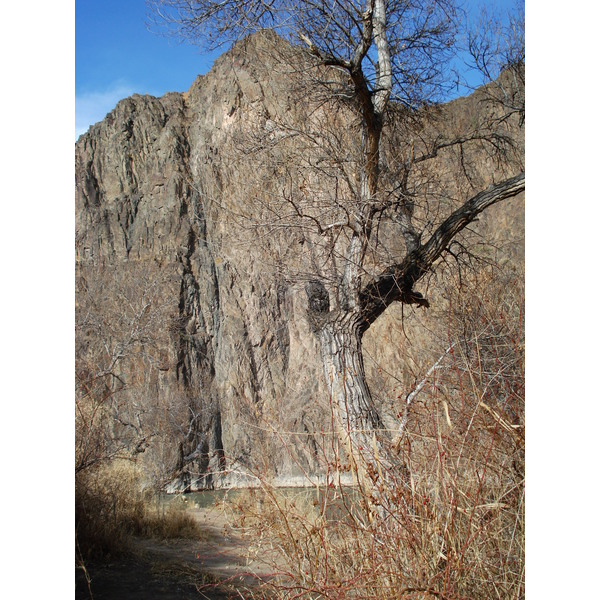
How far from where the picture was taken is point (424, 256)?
5160mm

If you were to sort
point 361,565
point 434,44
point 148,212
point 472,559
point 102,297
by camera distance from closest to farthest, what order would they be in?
point 472,559, point 361,565, point 434,44, point 102,297, point 148,212

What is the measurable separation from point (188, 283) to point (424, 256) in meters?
25.7

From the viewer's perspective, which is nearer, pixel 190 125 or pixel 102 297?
pixel 102 297

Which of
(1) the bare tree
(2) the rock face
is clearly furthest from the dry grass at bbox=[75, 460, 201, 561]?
(2) the rock face

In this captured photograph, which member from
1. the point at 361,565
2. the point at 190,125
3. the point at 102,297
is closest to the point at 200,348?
the point at 102,297

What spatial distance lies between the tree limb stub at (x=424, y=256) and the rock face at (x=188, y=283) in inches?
695

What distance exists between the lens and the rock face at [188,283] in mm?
24922

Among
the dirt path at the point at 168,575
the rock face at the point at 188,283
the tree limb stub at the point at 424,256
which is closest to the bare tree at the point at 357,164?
the tree limb stub at the point at 424,256

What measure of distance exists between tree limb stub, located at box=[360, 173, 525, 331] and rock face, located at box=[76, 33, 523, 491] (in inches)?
695

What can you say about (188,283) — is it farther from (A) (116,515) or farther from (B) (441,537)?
(B) (441,537)
